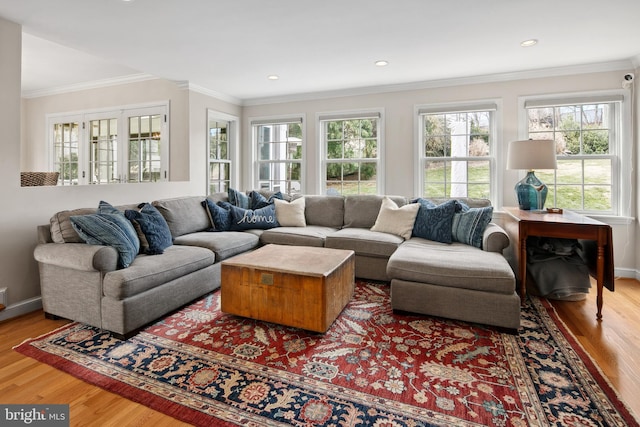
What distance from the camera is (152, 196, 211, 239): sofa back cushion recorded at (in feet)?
11.1

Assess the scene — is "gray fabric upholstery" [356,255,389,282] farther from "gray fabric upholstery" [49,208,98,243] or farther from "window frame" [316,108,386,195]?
"gray fabric upholstery" [49,208,98,243]

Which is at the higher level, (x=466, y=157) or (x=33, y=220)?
(x=466, y=157)

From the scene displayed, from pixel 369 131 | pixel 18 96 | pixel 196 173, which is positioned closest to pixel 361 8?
pixel 369 131

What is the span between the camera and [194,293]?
2756mm

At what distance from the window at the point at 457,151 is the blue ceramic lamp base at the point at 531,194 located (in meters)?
0.69

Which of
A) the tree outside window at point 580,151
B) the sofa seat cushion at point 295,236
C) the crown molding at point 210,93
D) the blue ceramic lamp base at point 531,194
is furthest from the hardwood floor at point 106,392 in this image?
the crown molding at point 210,93

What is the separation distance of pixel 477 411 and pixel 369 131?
3852 millimetres

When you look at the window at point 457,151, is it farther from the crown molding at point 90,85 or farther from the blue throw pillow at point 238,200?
the crown molding at point 90,85

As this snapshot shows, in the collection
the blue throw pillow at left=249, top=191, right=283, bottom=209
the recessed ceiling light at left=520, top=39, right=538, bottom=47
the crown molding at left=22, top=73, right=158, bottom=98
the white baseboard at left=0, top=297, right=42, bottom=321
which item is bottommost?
the white baseboard at left=0, top=297, right=42, bottom=321

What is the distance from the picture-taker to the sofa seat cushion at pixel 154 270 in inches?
84.4

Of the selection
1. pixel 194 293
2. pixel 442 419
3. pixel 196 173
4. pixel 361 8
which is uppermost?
pixel 361 8

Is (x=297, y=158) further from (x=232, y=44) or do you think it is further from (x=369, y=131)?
(x=232, y=44)

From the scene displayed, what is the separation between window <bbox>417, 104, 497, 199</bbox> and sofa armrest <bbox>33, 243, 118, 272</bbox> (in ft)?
12.0

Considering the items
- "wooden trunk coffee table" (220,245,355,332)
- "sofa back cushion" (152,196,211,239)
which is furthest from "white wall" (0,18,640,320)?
"wooden trunk coffee table" (220,245,355,332)
